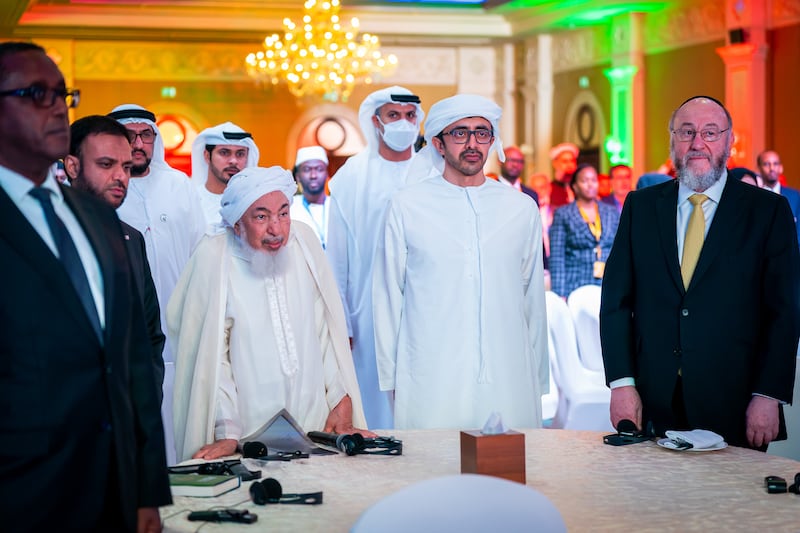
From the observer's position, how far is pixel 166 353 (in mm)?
4723

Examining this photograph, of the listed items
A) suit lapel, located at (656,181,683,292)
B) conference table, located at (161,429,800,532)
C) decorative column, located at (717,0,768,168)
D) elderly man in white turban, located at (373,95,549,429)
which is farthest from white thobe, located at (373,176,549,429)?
decorative column, located at (717,0,768,168)

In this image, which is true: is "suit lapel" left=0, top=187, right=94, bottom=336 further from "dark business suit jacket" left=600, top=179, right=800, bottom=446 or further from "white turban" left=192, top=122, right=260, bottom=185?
"white turban" left=192, top=122, right=260, bottom=185

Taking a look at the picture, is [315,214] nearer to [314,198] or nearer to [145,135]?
[314,198]

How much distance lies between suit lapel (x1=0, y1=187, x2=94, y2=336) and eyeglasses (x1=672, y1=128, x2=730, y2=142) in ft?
7.34

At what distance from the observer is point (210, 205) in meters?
5.39

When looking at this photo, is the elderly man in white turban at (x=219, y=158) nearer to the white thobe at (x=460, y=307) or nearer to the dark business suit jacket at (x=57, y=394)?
the white thobe at (x=460, y=307)

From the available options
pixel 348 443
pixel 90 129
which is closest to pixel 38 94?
pixel 348 443

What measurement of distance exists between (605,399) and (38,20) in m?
13.0

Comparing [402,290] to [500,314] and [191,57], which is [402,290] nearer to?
[500,314]

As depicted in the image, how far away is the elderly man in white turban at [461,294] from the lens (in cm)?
397

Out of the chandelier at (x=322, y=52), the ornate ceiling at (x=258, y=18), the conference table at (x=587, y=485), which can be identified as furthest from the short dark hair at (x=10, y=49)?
the ornate ceiling at (x=258, y=18)

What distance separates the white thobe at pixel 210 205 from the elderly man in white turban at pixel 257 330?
1.67 m

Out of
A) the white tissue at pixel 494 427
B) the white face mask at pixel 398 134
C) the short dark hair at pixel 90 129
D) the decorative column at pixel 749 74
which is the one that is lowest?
the white tissue at pixel 494 427

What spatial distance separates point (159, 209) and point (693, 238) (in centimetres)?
249
